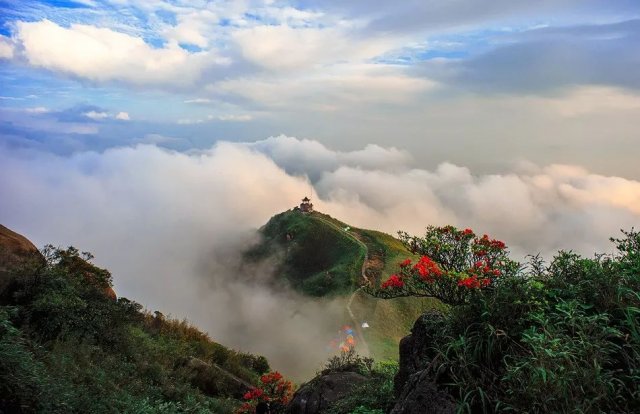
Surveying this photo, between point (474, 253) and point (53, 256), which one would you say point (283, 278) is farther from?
point (474, 253)

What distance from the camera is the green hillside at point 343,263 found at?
45875mm

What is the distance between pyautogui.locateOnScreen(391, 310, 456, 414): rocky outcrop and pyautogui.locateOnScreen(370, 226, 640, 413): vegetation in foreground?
128mm

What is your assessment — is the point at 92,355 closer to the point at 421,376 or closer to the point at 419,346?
the point at 419,346

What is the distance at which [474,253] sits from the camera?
9258 millimetres

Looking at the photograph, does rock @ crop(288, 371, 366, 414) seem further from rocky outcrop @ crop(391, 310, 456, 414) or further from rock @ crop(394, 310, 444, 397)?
rocky outcrop @ crop(391, 310, 456, 414)

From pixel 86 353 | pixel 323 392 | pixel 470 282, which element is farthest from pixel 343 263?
pixel 470 282

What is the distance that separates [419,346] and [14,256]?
49.7ft

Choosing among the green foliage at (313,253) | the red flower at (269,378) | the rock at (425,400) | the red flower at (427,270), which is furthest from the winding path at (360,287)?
the rock at (425,400)

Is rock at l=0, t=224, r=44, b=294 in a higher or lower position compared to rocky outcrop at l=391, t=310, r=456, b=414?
higher

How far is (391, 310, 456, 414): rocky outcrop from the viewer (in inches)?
211

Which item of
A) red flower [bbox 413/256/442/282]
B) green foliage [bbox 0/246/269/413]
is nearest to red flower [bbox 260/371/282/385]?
green foliage [bbox 0/246/269/413]

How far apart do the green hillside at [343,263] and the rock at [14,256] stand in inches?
1202

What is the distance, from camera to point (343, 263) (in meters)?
59.3

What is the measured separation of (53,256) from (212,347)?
879cm
